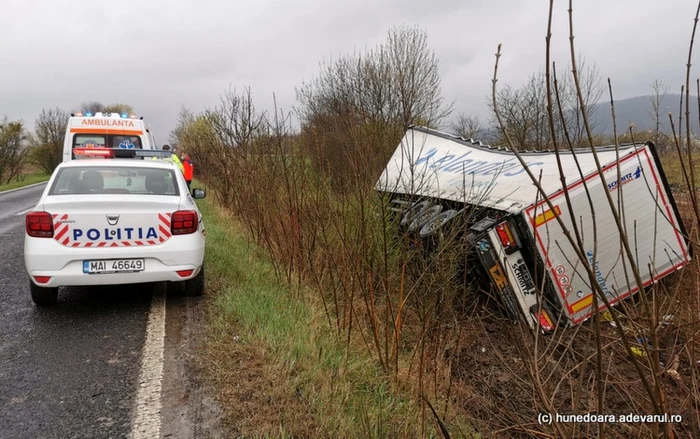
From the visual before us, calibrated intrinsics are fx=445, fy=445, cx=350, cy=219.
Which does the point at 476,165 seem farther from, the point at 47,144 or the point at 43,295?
the point at 47,144

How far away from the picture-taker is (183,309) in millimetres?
4617

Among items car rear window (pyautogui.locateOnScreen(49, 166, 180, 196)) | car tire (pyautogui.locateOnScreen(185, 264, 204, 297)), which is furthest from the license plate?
car rear window (pyautogui.locateOnScreen(49, 166, 180, 196))

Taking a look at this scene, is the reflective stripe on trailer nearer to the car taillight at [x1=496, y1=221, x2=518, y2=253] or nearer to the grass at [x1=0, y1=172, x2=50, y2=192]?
the car taillight at [x1=496, y1=221, x2=518, y2=253]

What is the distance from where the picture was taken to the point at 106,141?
11781 millimetres

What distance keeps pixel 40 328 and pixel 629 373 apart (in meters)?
5.44

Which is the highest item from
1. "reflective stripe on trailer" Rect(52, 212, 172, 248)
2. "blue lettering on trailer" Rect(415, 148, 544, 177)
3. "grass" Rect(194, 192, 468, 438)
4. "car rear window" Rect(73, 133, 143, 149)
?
"car rear window" Rect(73, 133, 143, 149)

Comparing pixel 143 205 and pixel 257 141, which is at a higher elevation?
pixel 257 141

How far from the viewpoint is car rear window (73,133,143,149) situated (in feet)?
37.9

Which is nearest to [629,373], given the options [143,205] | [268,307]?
[268,307]

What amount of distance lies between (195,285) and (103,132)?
29.2 feet

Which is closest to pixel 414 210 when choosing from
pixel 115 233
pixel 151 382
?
pixel 151 382

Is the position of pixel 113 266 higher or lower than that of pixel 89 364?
higher

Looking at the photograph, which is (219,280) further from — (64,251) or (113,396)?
(113,396)

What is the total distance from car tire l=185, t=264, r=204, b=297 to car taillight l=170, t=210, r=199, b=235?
0.51 metres
